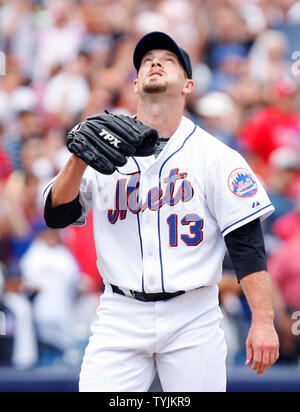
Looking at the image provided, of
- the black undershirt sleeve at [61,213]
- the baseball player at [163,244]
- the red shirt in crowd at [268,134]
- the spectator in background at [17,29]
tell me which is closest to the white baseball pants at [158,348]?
the baseball player at [163,244]

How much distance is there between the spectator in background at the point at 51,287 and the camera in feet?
16.3

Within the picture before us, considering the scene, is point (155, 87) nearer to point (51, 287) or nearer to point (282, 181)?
point (51, 287)

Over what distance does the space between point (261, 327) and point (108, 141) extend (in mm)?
878

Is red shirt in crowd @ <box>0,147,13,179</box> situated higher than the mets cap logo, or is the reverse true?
red shirt in crowd @ <box>0,147,13,179</box>

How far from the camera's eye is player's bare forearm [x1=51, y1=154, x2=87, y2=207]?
2.69m

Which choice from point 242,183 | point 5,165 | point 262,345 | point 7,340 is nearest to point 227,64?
point 5,165

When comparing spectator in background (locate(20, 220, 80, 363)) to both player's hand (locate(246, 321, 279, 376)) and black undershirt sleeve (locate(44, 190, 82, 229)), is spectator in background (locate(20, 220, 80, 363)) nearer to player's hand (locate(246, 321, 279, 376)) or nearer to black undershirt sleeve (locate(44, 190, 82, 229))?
black undershirt sleeve (locate(44, 190, 82, 229))

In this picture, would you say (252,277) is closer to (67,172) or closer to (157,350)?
(157,350)

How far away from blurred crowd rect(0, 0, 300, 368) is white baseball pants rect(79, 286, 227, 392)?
6.69ft

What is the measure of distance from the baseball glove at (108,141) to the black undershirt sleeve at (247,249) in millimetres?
500

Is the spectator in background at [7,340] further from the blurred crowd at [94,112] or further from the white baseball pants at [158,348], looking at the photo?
the white baseball pants at [158,348]

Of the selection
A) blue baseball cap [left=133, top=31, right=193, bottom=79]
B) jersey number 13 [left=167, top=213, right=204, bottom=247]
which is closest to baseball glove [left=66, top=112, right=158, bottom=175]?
jersey number 13 [left=167, top=213, right=204, bottom=247]

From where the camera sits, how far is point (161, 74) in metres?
2.87
